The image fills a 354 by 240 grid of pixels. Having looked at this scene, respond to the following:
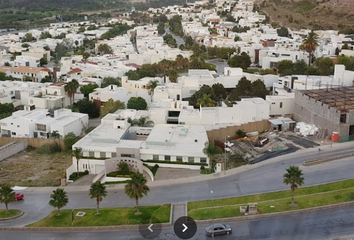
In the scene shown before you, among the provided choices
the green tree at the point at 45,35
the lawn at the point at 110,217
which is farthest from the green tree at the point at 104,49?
the lawn at the point at 110,217

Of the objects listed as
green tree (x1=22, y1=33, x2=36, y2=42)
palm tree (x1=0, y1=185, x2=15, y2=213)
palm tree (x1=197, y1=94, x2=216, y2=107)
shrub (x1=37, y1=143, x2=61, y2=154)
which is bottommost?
shrub (x1=37, y1=143, x2=61, y2=154)

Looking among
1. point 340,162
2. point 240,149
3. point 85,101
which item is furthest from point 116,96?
point 340,162

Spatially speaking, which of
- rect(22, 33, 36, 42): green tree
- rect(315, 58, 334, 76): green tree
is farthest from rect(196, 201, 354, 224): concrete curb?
rect(22, 33, 36, 42): green tree

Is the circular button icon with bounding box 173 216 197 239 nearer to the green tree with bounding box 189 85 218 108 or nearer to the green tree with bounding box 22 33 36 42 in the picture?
the green tree with bounding box 189 85 218 108

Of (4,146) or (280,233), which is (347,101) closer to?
(280,233)

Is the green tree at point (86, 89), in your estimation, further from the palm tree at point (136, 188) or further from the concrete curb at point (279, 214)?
the concrete curb at point (279, 214)
